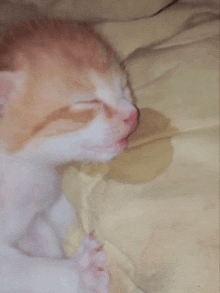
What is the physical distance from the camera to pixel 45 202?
2.28 ft

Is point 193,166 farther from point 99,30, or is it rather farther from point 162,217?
point 99,30

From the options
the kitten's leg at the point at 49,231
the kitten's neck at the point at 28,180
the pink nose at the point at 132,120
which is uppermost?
the pink nose at the point at 132,120

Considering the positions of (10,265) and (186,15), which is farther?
(186,15)

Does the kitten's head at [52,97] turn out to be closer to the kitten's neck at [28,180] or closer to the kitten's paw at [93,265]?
the kitten's neck at [28,180]

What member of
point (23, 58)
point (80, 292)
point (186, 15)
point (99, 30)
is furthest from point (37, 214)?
point (186, 15)

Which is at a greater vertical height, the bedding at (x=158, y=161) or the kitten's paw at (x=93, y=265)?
the bedding at (x=158, y=161)

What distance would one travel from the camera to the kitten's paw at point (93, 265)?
0.64 meters

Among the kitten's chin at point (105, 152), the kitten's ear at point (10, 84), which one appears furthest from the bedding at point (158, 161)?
the kitten's ear at point (10, 84)

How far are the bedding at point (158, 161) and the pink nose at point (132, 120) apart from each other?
0.02m

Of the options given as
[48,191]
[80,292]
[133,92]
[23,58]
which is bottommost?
[80,292]

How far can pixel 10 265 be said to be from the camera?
0.63 meters

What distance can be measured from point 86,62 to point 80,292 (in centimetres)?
48

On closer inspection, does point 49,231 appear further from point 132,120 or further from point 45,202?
point 132,120

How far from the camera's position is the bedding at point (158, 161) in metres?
0.64
